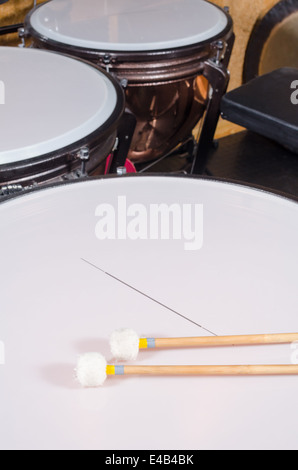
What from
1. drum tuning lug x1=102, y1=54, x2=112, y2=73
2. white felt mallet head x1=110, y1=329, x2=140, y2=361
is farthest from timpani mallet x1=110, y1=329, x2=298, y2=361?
drum tuning lug x1=102, y1=54, x2=112, y2=73

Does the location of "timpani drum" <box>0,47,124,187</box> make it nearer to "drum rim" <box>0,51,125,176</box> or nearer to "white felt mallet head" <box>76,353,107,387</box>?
"drum rim" <box>0,51,125,176</box>

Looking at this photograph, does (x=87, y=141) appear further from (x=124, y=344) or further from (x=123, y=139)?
(x=124, y=344)

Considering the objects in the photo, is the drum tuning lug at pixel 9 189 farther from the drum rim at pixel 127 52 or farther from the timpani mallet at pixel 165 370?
the drum rim at pixel 127 52

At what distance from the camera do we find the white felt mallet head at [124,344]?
65cm

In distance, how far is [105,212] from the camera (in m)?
0.91

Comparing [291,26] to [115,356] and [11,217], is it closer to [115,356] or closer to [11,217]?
[11,217]

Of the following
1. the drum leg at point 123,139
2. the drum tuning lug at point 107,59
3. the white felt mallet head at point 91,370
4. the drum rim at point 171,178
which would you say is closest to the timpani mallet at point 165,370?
the white felt mallet head at point 91,370

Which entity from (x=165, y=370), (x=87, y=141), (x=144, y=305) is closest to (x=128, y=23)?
(x=87, y=141)

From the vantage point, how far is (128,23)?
156 cm

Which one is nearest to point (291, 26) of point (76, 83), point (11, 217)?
point (76, 83)

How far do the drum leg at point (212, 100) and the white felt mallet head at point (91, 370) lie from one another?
1091 millimetres

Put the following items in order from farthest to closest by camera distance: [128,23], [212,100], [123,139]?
1. [212,100]
2. [128,23]
3. [123,139]

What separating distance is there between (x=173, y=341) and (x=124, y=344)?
0.05m
